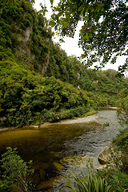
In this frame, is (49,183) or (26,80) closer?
(49,183)

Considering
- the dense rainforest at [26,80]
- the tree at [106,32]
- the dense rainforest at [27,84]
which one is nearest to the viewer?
the tree at [106,32]

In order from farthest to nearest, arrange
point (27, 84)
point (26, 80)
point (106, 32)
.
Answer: point (27, 84) → point (26, 80) → point (106, 32)

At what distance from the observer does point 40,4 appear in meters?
1.95

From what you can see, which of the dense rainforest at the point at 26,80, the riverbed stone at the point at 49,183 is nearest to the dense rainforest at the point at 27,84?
the dense rainforest at the point at 26,80

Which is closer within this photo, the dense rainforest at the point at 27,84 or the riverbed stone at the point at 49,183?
the riverbed stone at the point at 49,183

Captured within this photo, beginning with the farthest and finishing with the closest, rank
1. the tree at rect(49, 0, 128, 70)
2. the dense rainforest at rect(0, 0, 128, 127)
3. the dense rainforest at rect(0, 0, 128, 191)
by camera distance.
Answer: the dense rainforest at rect(0, 0, 128, 127) → the dense rainforest at rect(0, 0, 128, 191) → the tree at rect(49, 0, 128, 70)

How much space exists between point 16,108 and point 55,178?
1189cm

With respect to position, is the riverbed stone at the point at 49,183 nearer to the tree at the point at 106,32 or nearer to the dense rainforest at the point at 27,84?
the dense rainforest at the point at 27,84

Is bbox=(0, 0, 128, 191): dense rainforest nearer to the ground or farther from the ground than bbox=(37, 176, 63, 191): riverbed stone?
farther from the ground

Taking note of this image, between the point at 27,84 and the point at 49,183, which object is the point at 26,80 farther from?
the point at 49,183

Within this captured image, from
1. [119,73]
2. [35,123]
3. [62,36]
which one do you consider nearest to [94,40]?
[62,36]

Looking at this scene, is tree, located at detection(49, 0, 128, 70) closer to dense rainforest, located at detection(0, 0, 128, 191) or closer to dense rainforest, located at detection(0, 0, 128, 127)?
dense rainforest, located at detection(0, 0, 128, 127)

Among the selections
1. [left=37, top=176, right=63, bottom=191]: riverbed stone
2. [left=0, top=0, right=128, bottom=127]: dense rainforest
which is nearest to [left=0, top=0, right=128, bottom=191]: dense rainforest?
[left=0, top=0, right=128, bottom=127]: dense rainforest

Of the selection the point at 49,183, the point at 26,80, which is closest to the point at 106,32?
the point at 49,183
